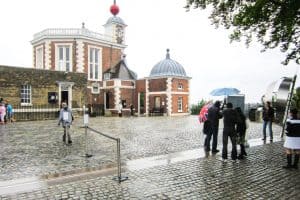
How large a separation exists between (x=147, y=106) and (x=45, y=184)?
3727 cm

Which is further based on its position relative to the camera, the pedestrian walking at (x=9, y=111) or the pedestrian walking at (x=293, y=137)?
the pedestrian walking at (x=9, y=111)

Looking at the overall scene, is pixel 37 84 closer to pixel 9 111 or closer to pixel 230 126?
pixel 9 111

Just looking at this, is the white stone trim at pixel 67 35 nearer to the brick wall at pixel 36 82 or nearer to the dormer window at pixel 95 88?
the dormer window at pixel 95 88

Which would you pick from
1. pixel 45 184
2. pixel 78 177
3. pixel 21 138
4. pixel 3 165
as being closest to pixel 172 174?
pixel 78 177

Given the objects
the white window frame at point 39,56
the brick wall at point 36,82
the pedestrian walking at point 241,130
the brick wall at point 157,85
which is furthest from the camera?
the white window frame at point 39,56

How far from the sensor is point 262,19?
41.2 ft

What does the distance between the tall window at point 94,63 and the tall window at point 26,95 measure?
14.1 metres

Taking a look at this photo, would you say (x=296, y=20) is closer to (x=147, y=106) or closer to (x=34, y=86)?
(x=34, y=86)

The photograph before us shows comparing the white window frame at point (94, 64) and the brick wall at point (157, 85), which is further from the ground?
the white window frame at point (94, 64)

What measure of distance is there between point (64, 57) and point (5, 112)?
18.0 metres

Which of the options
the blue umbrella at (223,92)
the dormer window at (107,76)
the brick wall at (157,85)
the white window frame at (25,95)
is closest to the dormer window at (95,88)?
the dormer window at (107,76)

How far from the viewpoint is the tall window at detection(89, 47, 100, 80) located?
43656 mm

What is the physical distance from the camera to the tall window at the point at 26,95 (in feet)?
96.8

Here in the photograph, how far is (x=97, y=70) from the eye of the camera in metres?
44.5
